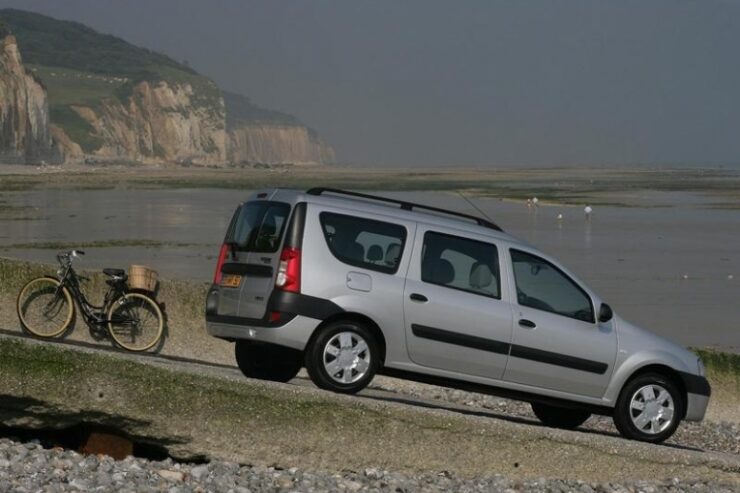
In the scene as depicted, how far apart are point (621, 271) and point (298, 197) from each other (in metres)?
23.6

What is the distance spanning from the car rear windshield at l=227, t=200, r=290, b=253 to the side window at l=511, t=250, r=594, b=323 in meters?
1.86

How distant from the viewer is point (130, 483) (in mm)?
8414

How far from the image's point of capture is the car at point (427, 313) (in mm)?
10344

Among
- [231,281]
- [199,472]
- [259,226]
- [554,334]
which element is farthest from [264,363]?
[199,472]

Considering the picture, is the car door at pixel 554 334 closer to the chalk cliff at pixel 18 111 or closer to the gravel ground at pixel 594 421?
the gravel ground at pixel 594 421

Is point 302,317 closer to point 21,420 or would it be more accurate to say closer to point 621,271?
point 21,420

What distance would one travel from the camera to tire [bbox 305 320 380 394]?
10328mm

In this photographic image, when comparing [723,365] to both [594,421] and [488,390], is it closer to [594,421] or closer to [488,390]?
[594,421]

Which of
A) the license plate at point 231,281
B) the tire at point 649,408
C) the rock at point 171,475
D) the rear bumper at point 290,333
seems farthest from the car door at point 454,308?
the rock at point 171,475

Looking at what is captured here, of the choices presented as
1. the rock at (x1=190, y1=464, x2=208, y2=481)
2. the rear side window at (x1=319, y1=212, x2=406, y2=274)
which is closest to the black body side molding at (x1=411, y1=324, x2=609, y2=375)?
the rear side window at (x1=319, y1=212, x2=406, y2=274)

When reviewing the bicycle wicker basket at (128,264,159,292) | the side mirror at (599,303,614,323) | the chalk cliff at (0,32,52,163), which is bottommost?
the bicycle wicker basket at (128,264,159,292)

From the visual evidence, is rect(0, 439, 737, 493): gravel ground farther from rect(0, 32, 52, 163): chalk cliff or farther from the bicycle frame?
rect(0, 32, 52, 163): chalk cliff

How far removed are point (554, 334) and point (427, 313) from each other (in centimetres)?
108

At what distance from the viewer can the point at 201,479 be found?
8.90m
